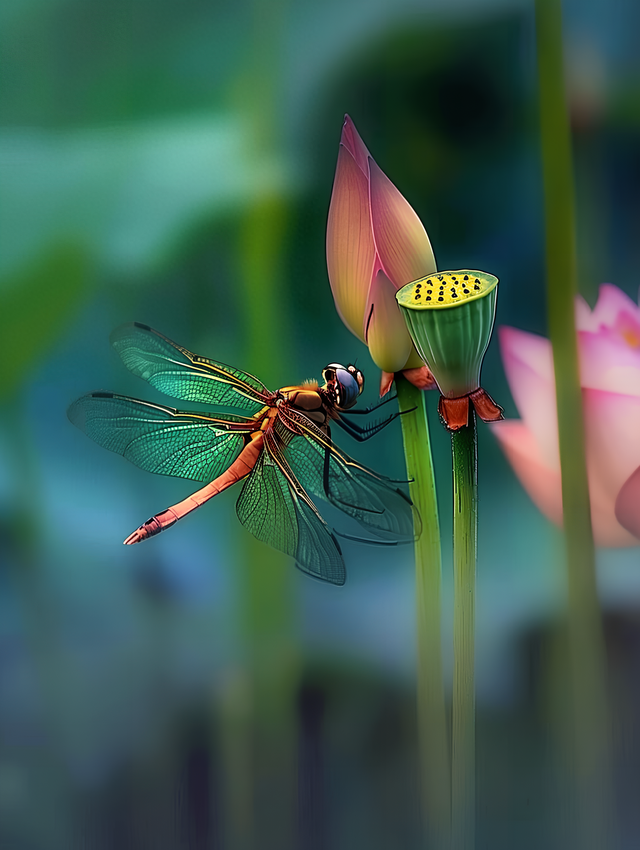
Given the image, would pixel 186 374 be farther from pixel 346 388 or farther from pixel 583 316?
pixel 583 316

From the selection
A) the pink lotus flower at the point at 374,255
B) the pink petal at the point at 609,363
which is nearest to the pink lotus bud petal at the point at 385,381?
the pink lotus flower at the point at 374,255

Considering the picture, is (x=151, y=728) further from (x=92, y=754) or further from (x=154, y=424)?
(x=154, y=424)

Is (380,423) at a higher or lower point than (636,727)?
A: higher

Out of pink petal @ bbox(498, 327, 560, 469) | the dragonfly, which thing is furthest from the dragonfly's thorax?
pink petal @ bbox(498, 327, 560, 469)

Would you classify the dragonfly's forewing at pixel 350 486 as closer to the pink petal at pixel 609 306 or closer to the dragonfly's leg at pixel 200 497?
the dragonfly's leg at pixel 200 497

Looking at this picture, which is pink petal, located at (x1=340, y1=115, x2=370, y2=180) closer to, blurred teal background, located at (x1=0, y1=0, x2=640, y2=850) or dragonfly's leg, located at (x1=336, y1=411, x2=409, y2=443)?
blurred teal background, located at (x1=0, y1=0, x2=640, y2=850)

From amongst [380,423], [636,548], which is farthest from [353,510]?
[636,548]
